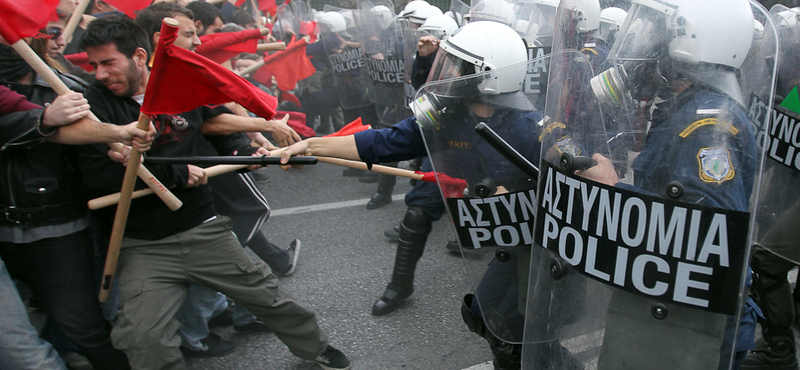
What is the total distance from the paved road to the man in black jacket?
56 centimetres

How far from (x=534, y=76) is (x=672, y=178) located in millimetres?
753

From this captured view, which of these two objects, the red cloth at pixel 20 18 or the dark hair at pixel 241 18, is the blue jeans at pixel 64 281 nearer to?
the red cloth at pixel 20 18

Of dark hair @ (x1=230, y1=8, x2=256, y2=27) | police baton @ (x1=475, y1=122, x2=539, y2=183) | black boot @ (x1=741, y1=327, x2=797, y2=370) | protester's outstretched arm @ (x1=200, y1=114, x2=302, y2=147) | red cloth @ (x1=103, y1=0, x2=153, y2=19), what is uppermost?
red cloth @ (x1=103, y1=0, x2=153, y2=19)

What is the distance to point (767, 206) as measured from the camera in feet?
8.52

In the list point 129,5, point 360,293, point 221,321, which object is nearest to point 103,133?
point 221,321

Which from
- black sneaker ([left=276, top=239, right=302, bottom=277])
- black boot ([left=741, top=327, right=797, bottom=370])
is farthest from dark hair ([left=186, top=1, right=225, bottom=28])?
black boot ([left=741, top=327, right=797, bottom=370])

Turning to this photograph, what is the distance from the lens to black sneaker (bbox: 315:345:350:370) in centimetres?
277

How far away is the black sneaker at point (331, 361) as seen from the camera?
277cm

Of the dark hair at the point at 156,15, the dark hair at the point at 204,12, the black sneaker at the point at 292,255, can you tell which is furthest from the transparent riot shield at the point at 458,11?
the dark hair at the point at 156,15

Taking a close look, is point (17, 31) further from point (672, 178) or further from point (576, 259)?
point (672, 178)

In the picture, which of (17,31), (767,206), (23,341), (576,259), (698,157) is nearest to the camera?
(698,157)

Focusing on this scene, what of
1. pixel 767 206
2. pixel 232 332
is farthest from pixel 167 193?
pixel 767 206

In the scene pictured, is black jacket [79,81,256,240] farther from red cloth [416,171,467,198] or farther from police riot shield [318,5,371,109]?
police riot shield [318,5,371,109]

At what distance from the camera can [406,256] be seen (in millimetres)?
3523
